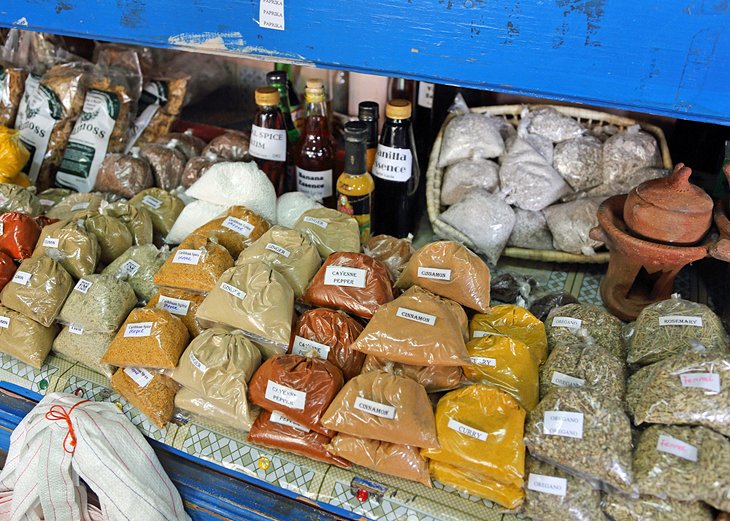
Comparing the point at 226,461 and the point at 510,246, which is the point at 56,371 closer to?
the point at 226,461

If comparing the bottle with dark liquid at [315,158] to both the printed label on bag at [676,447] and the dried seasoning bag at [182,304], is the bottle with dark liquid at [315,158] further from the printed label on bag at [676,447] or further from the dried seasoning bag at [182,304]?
the printed label on bag at [676,447]

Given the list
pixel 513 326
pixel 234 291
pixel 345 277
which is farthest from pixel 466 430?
pixel 234 291

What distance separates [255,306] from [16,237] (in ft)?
2.37

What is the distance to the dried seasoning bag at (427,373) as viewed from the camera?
1221 mm

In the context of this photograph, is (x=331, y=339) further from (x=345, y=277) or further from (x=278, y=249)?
(x=278, y=249)

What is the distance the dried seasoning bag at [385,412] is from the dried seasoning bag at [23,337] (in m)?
0.75

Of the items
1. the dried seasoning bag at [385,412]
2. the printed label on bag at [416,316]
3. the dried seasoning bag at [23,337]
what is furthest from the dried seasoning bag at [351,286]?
the dried seasoning bag at [23,337]

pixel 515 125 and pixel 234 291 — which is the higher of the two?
pixel 515 125

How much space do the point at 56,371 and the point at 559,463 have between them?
116 centimetres

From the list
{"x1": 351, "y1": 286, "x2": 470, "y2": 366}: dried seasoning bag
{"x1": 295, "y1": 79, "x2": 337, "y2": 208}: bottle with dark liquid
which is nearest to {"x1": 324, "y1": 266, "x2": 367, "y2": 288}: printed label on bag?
{"x1": 351, "y1": 286, "x2": 470, "y2": 366}: dried seasoning bag

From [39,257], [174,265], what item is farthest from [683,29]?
[39,257]

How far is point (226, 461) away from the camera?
1.25m

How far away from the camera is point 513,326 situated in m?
1.35

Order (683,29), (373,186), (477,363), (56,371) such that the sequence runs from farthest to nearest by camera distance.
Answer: (373,186) → (56,371) → (477,363) → (683,29)
